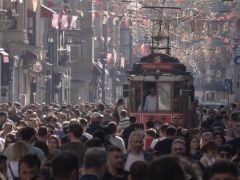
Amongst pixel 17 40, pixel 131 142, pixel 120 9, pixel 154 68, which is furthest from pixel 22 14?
pixel 131 142

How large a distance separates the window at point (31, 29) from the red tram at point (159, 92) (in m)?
29.6

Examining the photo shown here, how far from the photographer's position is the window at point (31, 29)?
6612cm

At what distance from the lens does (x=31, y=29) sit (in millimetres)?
66562

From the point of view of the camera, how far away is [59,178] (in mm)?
9680

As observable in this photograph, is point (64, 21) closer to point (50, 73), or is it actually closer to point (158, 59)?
point (50, 73)

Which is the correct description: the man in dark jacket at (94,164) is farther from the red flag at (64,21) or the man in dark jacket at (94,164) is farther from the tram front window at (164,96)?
the red flag at (64,21)

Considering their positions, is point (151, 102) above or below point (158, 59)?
below

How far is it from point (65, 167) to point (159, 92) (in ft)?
87.8

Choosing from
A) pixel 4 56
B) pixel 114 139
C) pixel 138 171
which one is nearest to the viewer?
pixel 138 171

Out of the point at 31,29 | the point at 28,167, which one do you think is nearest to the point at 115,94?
the point at 31,29

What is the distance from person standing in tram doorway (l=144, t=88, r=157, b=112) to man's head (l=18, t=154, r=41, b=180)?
2385 cm

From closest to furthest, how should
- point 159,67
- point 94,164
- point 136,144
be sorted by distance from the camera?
point 94,164 < point 136,144 < point 159,67

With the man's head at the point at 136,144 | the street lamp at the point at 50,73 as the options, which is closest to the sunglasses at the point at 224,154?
the man's head at the point at 136,144

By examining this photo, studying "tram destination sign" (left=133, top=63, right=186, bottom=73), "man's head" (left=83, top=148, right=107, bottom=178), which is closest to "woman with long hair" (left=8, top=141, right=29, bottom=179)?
"man's head" (left=83, top=148, right=107, bottom=178)
